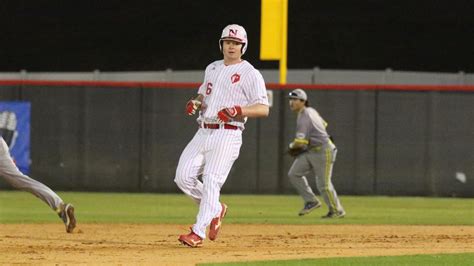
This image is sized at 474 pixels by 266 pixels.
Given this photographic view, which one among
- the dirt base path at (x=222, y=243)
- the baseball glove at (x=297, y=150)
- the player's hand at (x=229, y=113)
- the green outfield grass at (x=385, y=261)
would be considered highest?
the player's hand at (x=229, y=113)

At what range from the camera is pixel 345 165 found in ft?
81.2

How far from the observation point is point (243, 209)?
797 inches

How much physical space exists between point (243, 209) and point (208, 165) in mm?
8236

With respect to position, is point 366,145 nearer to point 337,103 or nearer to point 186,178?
point 337,103

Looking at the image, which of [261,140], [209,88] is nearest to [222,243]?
[209,88]

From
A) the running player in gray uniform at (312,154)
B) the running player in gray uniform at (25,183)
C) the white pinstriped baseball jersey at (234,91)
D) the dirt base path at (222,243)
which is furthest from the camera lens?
the running player in gray uniform at (312,154)

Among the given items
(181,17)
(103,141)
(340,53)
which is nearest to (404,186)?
(103,141)

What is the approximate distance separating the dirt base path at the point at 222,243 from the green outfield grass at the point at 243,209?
4.66 ft

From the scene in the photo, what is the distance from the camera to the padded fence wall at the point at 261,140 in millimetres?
24672

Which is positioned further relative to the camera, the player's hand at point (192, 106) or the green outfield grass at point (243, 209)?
the green outfield grass at point (243, 209)

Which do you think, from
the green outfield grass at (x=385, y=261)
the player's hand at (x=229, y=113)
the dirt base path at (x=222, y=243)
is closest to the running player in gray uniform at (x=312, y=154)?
the dirt base path at (x=222, y=243)

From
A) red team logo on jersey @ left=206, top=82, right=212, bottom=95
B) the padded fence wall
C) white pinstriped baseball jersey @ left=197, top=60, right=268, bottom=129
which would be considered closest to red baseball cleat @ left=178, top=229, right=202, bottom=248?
white pinstriped baseball jersey @ left=197, top=60, right=268, bottom=129

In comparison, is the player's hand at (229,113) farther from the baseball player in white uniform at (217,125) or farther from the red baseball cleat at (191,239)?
the red baseball cleat at (191,239)

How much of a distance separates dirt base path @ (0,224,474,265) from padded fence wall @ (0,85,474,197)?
8446mm
